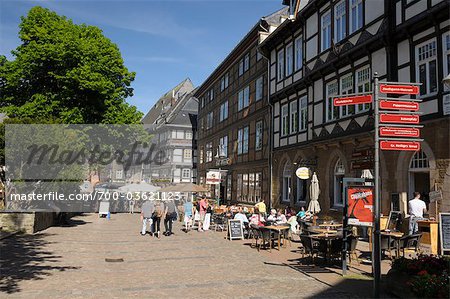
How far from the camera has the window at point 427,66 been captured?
43.0ft

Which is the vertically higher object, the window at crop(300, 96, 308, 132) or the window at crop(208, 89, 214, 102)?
the window at crop(208, 89, 214, 102)

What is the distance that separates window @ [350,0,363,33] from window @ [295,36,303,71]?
4923mm

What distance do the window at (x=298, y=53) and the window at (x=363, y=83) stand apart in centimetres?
547

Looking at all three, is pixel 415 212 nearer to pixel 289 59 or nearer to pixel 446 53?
pixel 446 53

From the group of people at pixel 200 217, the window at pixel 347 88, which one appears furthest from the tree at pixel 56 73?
the window at pixel 347 88

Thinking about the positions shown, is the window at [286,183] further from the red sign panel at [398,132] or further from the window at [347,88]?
the red sign panel at [398,132]

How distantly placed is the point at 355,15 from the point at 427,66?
501cm

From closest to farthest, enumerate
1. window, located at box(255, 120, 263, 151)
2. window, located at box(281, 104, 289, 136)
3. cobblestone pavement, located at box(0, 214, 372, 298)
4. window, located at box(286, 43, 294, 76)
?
cobblestone pavement, located at box(0, 214, 372, 298) < window, located at box(286, 43, 294, 76) < window, located at box(281, 104, 289, 136) < window, located at box(255, 120, 263, 151)

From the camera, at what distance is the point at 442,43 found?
12750mm

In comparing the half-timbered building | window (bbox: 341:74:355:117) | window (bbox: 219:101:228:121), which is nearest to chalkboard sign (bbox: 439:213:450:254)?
the half-timbered building

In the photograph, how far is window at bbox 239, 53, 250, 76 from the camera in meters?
31.6

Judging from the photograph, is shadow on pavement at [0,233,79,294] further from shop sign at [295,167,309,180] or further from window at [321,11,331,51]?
window at [321,11,331,51]

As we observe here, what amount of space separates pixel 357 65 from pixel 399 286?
37.1ft

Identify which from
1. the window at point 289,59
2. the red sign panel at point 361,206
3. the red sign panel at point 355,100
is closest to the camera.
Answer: the red sign panel at point 355,100
